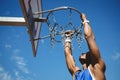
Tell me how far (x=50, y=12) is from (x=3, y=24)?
4.02 feet

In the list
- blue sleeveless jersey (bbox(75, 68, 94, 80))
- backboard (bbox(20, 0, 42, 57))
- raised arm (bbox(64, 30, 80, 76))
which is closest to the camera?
blue sleeveless jersey (bbox(75, 68, 94, 80))

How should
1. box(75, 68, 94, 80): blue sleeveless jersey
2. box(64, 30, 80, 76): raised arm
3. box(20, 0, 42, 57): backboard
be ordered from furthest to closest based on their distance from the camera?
box(20, 0, 42, 57): backboard < box(64, 30, 80, 76): raised arm < box(75, 68, 94, 80): blue sleeveless jersey

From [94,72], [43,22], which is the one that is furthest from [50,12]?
[94,72]

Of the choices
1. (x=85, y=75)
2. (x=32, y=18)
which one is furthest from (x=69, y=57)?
(x=32, y=18)

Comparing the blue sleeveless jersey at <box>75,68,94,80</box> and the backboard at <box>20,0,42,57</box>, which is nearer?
the blue sleeveless jersey at <box>75,68,94,80</box>


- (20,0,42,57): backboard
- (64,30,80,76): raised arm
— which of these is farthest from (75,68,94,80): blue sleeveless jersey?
(20,0,42,57): backboard

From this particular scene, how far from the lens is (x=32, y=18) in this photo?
5613 millimetres

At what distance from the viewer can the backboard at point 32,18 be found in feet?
16.8

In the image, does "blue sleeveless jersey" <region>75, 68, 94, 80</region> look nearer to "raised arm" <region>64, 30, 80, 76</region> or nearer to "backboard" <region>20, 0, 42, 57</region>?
"raised arm" <region>64, 30, 80, 76</region>

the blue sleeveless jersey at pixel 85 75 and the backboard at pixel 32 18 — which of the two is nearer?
the blue sleeveless jersey at pixel 85 75

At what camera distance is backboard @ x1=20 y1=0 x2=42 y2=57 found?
5108mm

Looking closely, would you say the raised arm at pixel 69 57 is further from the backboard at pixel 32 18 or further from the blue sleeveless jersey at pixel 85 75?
the backboard at pixel 32 18

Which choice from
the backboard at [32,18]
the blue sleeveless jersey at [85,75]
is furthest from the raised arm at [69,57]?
the backboard at [32,18]

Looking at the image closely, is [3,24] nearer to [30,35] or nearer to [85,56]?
[30,35]
